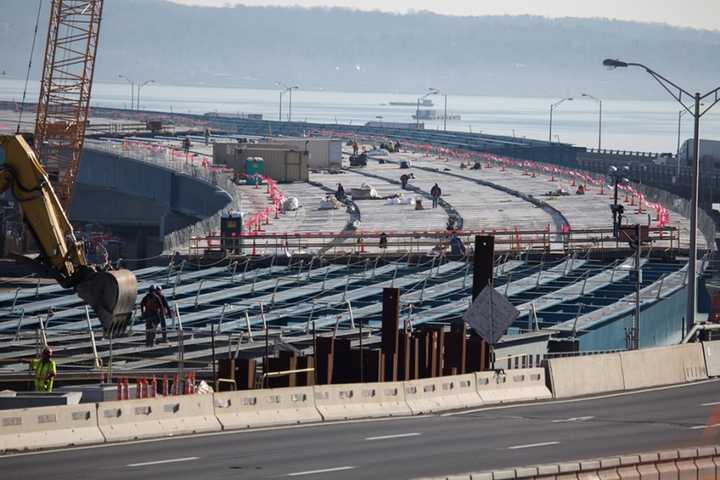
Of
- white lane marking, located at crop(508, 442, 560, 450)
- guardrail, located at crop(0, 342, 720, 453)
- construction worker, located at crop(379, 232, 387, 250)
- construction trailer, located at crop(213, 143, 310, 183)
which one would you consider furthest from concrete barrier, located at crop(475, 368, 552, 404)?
construction trailer, located at crop(213, 143, 310, 183)

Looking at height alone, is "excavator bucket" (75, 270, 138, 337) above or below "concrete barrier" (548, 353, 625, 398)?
above

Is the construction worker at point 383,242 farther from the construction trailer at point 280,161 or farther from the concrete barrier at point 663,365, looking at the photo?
the construction trailer at point 280,161

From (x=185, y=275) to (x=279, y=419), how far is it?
34663mm

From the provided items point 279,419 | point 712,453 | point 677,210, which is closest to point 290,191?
point 677,210

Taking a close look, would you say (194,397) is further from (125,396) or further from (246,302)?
(246,302)

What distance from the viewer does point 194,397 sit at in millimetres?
30250

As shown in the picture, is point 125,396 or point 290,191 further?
point 290,191

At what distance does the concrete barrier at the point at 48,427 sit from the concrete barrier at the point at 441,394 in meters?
9.15

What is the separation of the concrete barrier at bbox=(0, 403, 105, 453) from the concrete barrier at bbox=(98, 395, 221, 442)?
329mm

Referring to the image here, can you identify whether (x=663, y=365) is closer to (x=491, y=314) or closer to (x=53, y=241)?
(x=491, y=314)

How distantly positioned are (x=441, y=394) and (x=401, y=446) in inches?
287

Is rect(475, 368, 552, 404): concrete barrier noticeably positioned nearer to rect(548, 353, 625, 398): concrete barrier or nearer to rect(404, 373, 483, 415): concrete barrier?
rect(404, 373, 483, 415): concrete barrier

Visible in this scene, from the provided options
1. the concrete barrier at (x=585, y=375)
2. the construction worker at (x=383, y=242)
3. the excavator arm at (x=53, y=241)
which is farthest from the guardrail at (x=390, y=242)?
the excavator arm at (x=53, y=241)

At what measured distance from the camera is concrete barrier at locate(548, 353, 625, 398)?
38594 millimetres
